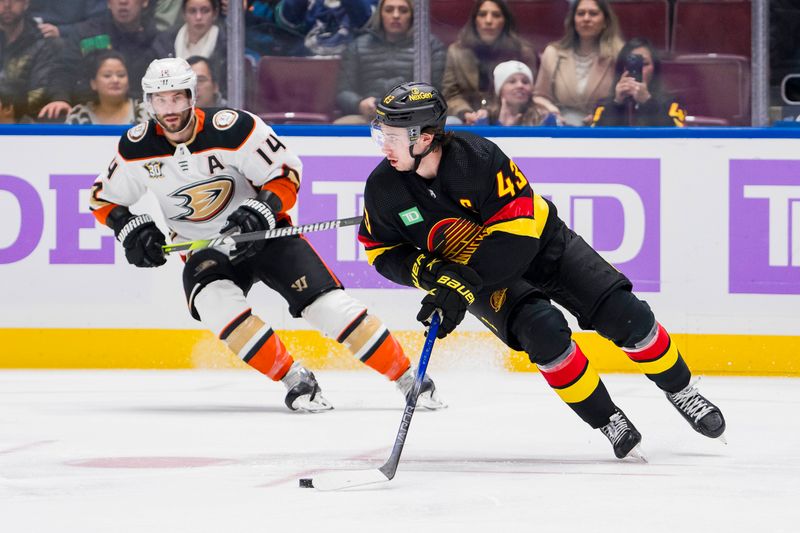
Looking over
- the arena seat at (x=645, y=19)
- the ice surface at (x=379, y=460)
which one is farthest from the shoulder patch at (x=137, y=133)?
the arena seat at (x=645, y=19)

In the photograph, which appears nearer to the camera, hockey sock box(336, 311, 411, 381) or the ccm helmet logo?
the ccm helmet logo

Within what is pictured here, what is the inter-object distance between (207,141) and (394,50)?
158 centimetres

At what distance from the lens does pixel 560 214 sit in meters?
5.63

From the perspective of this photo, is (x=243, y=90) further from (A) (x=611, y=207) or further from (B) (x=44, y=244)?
(A) (x=611, y=207)

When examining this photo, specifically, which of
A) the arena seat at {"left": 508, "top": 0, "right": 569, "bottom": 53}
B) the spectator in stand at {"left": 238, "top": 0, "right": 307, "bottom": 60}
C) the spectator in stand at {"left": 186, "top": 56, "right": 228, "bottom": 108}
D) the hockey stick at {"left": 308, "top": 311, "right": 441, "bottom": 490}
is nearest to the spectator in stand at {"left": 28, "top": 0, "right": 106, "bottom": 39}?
the spectator in stand at {"left": 186, "top": 56, "right": 228, "bottom": 108}

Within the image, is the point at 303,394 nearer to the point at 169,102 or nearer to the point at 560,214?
the point at 169,102

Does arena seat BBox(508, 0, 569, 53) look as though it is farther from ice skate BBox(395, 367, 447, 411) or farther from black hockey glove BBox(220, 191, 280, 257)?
ice skate BBox(395, 367, 447, 411)

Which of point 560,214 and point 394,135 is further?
point 560,214

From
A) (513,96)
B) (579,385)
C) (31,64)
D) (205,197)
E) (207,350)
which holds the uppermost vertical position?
(31,64)

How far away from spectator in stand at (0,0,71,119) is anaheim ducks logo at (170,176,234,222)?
1.62 meters

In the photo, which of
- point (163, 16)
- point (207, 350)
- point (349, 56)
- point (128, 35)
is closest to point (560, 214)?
point (349, 56)

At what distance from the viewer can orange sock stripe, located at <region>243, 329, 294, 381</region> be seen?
14.8 ft

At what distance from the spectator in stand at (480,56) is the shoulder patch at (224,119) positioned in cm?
149

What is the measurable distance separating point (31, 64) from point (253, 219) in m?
2.10
